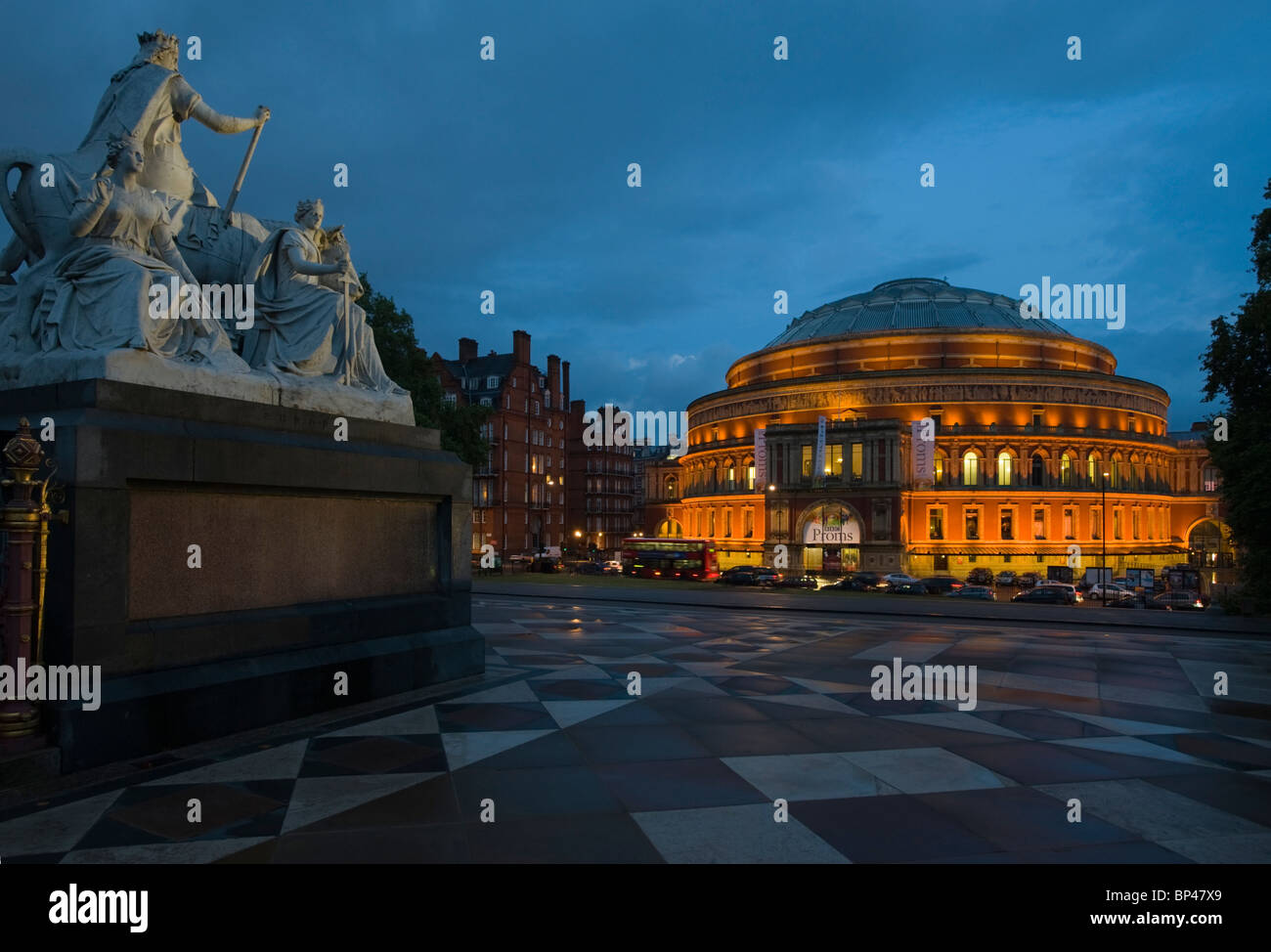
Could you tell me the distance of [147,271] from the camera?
28.9 feet

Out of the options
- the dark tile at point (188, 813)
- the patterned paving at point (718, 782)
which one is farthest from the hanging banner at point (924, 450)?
the dark tile at point (188, 813)

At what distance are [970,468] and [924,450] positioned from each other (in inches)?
311

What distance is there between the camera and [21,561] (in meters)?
6.95

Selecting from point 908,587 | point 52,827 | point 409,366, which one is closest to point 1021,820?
point 52,827

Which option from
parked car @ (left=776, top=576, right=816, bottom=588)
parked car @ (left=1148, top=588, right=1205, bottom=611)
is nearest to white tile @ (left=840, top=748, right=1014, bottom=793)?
parked car @ (left=1148, top=588, right=1205, bottom=611)

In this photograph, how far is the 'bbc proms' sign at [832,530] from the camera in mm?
79375

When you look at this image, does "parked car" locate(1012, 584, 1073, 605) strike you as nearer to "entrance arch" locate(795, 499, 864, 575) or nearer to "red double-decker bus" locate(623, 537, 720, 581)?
"red double-decker bus" locate(623, 537, 720, 581)

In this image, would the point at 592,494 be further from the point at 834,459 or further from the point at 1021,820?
the point at 1021,820

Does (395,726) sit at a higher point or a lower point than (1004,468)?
lower

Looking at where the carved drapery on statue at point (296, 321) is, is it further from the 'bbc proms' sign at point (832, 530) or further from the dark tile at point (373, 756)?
the 'bbc proms' sign at point (832, 530)

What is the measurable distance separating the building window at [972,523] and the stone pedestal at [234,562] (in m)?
77.8

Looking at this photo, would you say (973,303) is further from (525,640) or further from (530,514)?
(525,640)

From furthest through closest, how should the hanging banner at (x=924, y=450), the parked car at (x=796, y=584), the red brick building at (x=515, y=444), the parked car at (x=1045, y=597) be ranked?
the red brick building at (x=515, y=444) → the hanging banner at (x=924, y=450) → the parked car at (x=796, y=584) → the parked car at (x=1045, y=597)
